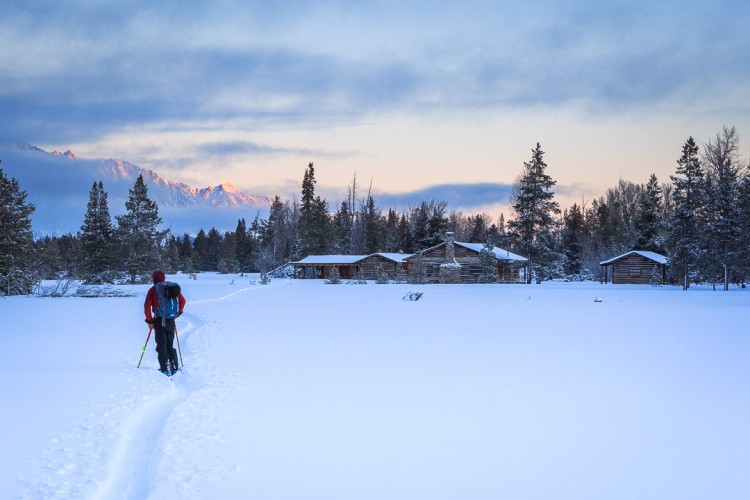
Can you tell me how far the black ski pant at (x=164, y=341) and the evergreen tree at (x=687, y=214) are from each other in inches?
1784

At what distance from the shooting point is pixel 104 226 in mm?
58062

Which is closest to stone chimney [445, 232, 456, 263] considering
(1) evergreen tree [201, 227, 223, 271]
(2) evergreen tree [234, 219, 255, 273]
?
(2) evergreen tree [234, 219, 255, 273]

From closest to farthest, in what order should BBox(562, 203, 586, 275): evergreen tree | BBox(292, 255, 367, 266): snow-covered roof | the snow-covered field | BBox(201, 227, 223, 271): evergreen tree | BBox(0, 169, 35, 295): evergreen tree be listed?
the snow-covered field < BBox(0, 169, 35, 295): evergreen tree < BBox(292, 255, 367, 266): snow-covered roof < BBox(562, 203, 586, 275): evergreen tree < BBox(201, 227, 223, 271): evergreen tree

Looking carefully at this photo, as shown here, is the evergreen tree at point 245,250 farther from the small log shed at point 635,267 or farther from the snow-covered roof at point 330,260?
the small log shed at point 635,267

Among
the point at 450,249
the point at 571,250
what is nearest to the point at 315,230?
the point at 450,249

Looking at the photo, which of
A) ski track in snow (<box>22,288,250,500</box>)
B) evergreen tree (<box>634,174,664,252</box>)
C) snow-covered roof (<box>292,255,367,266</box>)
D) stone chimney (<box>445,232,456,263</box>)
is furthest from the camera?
snow-covered roof (<box>292,255,367,266</box>)

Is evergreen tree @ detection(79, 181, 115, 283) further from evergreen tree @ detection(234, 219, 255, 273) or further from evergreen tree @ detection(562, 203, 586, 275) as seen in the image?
evergreen tree @ detection(562, 203, 586, 275)

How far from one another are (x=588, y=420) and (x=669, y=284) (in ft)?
184

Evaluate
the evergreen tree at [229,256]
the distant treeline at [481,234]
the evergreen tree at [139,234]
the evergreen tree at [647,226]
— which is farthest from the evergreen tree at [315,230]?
the evergreen tree at [647,226]

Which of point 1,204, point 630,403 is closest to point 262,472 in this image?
point 630,403

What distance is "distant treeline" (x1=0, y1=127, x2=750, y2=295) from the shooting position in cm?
4272

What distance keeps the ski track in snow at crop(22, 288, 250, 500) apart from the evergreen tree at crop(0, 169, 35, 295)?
99.4 ft

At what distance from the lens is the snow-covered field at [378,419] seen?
5172 mm

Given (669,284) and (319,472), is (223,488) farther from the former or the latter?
(669,284)
